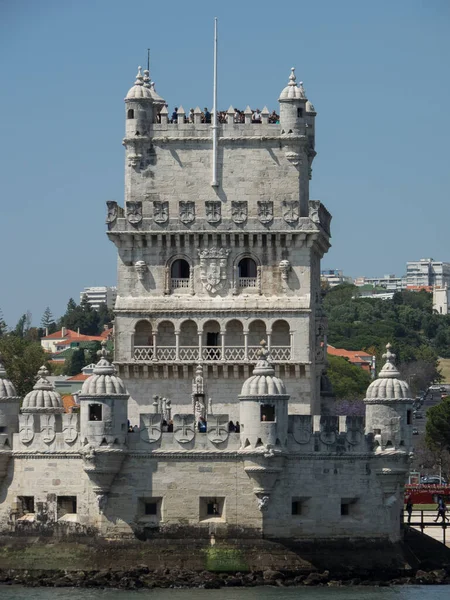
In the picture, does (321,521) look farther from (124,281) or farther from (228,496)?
(124,281)

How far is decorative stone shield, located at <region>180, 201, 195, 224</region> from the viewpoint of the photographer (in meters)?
94.4

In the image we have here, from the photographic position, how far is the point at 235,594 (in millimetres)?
83062

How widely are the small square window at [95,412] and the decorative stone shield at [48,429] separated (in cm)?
251

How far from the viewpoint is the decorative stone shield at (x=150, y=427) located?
8694cm

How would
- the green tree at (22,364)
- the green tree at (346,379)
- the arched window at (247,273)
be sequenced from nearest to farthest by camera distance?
the arched window at (247,273)
the green tree at (22,364)
the green tree at (346,379)

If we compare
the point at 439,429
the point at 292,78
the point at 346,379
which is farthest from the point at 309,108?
the point at 346,379

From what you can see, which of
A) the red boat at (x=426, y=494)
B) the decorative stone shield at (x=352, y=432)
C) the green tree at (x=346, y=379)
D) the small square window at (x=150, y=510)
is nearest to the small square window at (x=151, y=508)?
the small square window at (x=150, y=510)

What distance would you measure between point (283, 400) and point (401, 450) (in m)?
A: 5.33

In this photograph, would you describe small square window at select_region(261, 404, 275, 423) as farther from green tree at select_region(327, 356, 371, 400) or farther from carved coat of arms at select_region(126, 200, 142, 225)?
green tree at select_region(327, 356, 371, 400)

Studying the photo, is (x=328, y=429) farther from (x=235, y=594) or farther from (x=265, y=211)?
(x=265, y=211)

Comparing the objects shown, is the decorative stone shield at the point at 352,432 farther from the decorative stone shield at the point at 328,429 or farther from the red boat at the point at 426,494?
the red boat at the point at 426,494

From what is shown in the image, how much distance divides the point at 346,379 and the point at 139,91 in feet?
251

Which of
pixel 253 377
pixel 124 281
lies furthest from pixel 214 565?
pixel 124 281

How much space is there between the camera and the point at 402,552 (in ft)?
289
